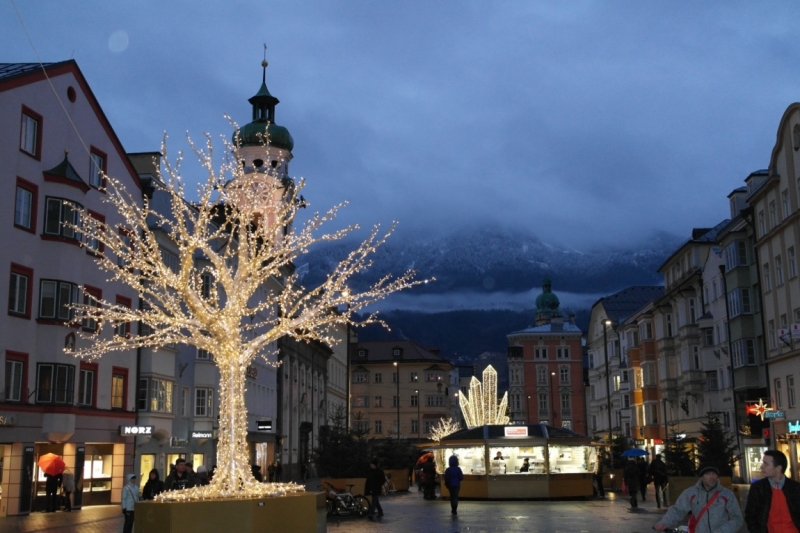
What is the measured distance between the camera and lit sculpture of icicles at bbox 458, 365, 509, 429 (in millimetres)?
63875

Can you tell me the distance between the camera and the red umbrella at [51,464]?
32.0m

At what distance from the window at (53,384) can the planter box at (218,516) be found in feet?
65.4

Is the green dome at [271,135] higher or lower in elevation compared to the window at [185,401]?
higher

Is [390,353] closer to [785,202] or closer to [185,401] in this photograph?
[185,401]

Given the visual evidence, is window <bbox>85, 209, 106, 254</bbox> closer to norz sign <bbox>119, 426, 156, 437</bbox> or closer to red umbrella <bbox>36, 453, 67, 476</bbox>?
norz sign <bbox>119, 426, 156, 437</bbox>

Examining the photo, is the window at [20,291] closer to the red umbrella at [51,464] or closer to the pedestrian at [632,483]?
the red umbrella at [51,464]

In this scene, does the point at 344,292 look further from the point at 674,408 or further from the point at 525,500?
the point at 674,408

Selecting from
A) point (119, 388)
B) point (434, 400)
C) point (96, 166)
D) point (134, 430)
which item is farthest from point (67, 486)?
point (434, 400)

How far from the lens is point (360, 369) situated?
13138cm

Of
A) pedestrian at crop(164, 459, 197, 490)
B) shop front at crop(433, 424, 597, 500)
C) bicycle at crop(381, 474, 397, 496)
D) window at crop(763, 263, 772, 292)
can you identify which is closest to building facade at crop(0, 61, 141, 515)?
pedestrian at crop(164, 459, 197, 490)

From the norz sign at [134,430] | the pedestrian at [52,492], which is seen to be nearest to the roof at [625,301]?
the norz sign at [134,430]

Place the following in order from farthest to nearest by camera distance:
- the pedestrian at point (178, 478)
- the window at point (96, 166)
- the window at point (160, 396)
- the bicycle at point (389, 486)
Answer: the bicycle at point (389, 486), the window at point (160, 396), the window at point (96, 166), the pedestrian at point (178, 478)

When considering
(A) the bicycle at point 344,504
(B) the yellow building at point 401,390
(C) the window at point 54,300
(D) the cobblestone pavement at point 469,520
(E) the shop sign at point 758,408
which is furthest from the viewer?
(B) the yellow building at point 401,390

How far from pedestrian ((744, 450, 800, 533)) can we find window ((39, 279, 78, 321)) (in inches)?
1151
